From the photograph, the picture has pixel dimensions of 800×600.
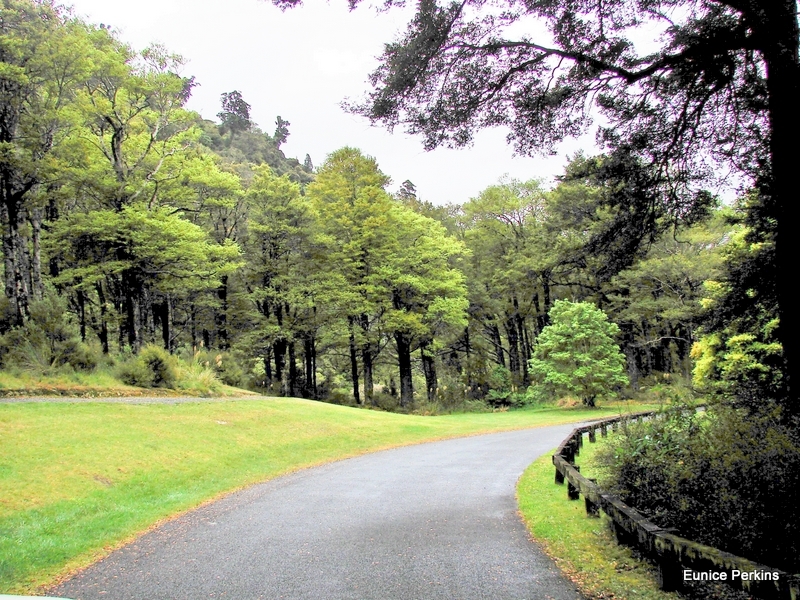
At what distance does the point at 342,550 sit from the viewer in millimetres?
5879

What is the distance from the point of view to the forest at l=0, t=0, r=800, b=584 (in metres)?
6.27

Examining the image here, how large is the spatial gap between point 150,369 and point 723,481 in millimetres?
19773

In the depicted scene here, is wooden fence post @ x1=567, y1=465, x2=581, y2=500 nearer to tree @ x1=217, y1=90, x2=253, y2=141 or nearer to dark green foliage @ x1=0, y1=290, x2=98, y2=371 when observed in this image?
dark green foliage @ x1=0, y1=290, x2=98, y2=371

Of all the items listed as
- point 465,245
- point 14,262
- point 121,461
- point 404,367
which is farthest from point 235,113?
point 121,461

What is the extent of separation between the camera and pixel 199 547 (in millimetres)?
6234

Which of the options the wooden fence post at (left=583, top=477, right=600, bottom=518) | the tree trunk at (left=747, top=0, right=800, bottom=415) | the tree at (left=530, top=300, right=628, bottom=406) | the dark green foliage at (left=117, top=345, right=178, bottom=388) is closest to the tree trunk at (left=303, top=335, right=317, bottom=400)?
the tree at (left=530, top=300, right=628, bottom=406)

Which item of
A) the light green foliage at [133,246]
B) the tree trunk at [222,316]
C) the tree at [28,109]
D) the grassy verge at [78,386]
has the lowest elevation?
the grassy verge at [78,386]

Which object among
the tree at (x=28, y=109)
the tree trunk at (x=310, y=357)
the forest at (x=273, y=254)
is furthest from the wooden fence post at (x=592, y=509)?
the tree trunk at (x=310, y=357)

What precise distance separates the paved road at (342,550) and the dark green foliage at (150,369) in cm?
1132

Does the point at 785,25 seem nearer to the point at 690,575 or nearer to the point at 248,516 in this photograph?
the point at 690,575

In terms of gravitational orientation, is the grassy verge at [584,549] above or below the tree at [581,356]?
below

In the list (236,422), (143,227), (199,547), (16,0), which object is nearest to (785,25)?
(199,547)

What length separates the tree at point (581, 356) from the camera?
1211 inches

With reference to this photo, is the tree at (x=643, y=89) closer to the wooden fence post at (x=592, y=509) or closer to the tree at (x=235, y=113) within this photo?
the wooden fence post at (x=592, y=509)
